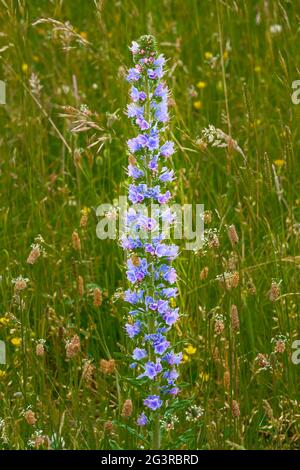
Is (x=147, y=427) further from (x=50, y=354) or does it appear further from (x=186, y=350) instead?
(x=50, y=354)

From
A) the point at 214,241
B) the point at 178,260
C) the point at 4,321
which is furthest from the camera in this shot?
the point at 178,260

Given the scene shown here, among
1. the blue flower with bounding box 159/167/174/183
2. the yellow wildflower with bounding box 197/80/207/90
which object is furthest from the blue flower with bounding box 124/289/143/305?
the yellow wildflower with bounding box 197/80/207/90

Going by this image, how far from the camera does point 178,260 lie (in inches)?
122

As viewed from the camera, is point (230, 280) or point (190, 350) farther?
point (190, 350)

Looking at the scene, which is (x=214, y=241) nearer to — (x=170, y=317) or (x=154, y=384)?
(x=170, y=317)

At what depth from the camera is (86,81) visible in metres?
4.21

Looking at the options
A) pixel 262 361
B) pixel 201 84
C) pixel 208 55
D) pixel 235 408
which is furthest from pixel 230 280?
pixel 208 55

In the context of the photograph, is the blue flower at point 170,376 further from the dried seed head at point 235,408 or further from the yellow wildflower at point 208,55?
the yellow wildflower at point 208,55

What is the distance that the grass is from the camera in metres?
2.61

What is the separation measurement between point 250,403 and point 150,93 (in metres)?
1.08

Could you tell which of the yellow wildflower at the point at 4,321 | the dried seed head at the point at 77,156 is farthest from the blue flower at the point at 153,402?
the dried seed head at the point at 77,156
